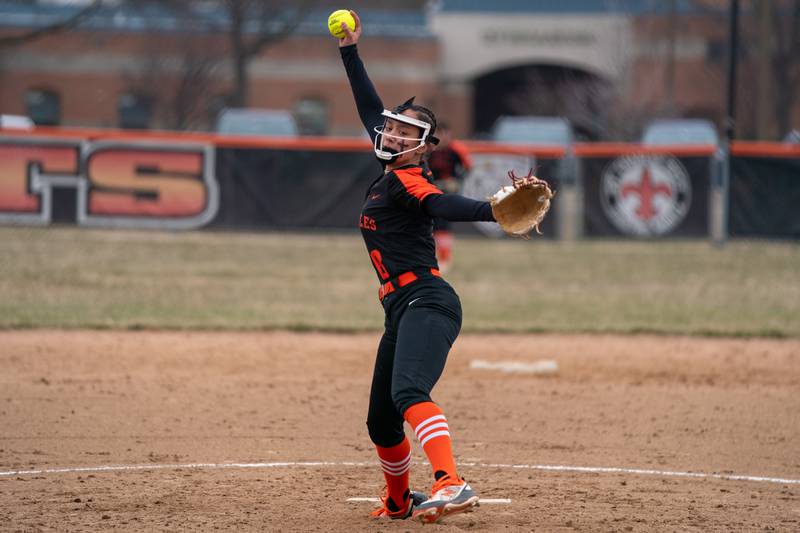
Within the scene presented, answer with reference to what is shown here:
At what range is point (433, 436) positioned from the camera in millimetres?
5684

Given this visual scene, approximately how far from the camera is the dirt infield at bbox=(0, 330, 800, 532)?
641 cm

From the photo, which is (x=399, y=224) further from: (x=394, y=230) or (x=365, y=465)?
(x=365, y=465)

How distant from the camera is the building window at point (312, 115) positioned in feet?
147

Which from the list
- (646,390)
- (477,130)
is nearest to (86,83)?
(477,130)

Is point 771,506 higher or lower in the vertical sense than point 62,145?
lower

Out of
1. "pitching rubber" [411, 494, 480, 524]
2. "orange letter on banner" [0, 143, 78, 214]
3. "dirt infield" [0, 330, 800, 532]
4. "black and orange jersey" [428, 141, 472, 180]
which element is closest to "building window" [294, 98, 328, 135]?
"orange letter on banner" [0, 143, 78, 214]

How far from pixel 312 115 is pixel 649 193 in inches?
990

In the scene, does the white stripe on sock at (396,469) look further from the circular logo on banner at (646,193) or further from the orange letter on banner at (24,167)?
the circular logo on banner at (646,193)

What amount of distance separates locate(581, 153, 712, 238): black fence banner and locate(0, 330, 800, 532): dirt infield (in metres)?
8.84

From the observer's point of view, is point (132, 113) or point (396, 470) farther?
point (132, 113)

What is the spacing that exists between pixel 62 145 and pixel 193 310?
7.08 m

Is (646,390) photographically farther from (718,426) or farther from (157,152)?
(157,152)

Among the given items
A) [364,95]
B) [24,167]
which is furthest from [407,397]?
[24,167]

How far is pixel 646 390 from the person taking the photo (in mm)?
10531
